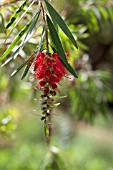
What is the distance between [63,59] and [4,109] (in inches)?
37.4

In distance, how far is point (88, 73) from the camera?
1.55 m

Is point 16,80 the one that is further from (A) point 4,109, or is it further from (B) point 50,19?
(B) point 50,19

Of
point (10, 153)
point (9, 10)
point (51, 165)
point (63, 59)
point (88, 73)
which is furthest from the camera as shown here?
point (10, 153)

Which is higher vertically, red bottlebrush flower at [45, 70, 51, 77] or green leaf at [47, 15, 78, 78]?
green leaf at [47, 15, 78, 78]

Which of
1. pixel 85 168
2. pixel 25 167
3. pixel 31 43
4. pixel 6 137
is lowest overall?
pixel 85 168

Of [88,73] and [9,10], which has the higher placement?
[9,10]

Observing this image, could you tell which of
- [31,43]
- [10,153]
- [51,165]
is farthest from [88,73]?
[10,153]

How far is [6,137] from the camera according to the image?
4.67 feet

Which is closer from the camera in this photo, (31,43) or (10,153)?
(31,43)

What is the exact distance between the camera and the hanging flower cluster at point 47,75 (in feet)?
2.22

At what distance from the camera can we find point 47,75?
677 mm

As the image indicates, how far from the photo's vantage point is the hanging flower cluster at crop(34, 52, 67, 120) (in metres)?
0.68

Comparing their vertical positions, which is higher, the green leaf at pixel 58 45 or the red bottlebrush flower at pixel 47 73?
the green leaf at pixel 58 45

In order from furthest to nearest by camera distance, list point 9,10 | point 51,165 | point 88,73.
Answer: point 88,73 < point 51,165 < point 9,10
